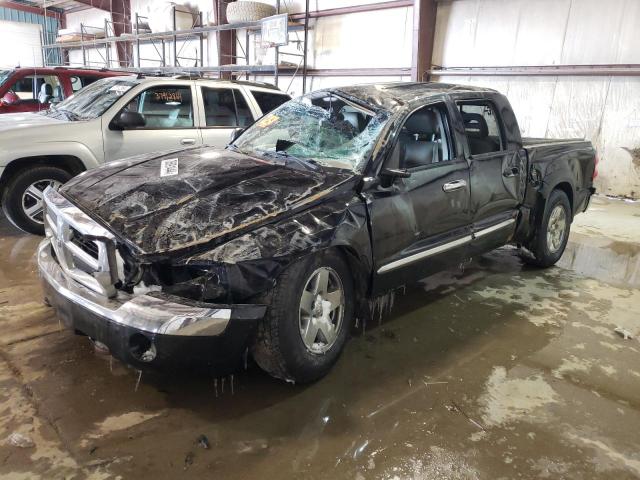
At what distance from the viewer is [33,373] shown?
2.73m

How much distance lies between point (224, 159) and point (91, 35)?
18964mm

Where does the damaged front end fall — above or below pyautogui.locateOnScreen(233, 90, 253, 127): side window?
below

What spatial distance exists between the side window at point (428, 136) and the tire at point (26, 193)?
3701 mm

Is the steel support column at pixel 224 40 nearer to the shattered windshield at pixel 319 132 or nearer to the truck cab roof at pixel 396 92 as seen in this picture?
the shattered windshield at pixel 319 132

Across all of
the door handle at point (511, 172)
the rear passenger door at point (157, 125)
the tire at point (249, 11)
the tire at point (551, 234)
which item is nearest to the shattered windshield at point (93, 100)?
the rear passenger door at point (157, 125)

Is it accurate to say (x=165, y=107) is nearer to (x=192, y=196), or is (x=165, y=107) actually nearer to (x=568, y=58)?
(x=192, y=196)

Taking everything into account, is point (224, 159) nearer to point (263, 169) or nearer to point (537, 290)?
point (263, 169)

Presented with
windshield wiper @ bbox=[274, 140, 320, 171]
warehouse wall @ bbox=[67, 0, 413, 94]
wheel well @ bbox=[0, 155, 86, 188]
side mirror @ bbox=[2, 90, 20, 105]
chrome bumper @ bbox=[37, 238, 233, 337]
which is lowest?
chrome bumper @ bbox=[37, 238, 233, 337]

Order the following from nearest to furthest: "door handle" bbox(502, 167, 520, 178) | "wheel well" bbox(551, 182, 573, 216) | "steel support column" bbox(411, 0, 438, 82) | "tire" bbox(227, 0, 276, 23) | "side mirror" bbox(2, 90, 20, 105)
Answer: "door handle" bbox(502, 167, 520, 178) → "wheel well" bbox(551, 182, 573, 216) → "side mirror" bbox(2, 90, 20, 105) → "steel support column" bbox(411, 0, 438, 82) → "tire" bbox(227, 0, 276, 23)

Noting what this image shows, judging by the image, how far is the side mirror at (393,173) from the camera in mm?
2867

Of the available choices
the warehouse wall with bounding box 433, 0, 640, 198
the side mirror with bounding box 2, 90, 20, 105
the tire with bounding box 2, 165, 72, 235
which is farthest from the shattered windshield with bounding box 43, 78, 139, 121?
the warehouse wall with bounding box 433, 0, 640, 198

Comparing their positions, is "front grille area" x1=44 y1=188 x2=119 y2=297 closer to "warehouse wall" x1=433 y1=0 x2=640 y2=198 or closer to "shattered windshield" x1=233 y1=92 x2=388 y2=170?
"shattered windshield" x1=233 y1=92 x2=388 y2=170

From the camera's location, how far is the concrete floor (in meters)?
2.17

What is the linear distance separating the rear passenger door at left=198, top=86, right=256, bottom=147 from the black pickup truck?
230cm
